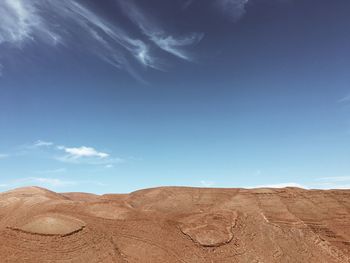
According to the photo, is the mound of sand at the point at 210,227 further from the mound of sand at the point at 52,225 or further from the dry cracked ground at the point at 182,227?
the mound of sand at the point at 52,225

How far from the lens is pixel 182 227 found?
46.6 meters

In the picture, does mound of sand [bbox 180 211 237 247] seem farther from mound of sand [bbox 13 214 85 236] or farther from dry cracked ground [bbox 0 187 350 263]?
mound of sand [bbox 13 214 85 236]

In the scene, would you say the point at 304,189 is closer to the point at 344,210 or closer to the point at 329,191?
the point at 329,191

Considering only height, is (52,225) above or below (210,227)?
below

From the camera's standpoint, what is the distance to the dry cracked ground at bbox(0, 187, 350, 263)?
1548 inches

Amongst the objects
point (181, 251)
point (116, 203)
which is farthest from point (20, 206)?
point (181, 251)

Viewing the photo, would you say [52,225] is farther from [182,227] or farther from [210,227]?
[210,227]

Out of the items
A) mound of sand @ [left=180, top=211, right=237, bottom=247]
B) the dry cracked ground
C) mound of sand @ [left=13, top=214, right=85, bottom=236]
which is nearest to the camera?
the dry cracked ground

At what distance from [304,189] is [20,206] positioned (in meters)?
43.3

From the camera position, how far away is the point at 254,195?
2314 inches

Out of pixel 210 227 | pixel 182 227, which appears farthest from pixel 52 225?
pixel 210 227

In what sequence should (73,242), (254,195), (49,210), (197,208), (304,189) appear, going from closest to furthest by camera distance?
1. (73,242)
2. (49,210)
3. (197,208)
4. (254,195)
5. (304,189)

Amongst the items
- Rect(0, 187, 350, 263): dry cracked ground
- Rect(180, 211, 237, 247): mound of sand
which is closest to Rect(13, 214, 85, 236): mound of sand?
Rect(0, 187, 350, 263): dry cracked ground

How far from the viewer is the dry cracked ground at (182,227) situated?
3931 centimetres
